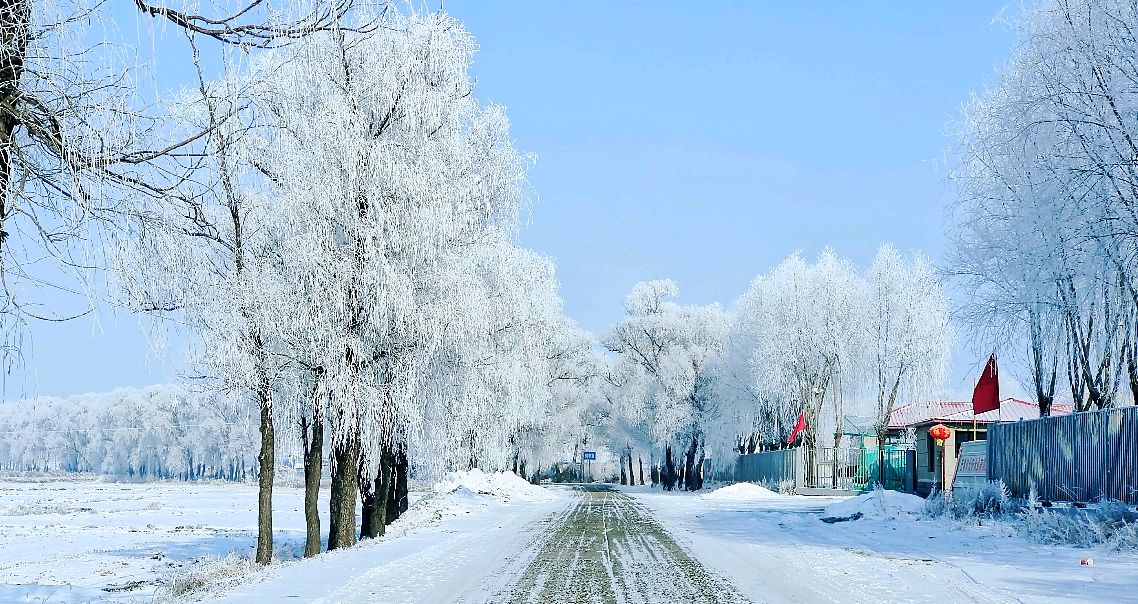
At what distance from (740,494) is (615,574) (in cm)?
3313

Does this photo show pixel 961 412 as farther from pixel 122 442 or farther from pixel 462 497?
pixel 122 442

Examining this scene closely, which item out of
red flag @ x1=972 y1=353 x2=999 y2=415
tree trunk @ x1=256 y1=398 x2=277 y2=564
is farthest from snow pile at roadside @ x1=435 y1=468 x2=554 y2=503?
tree trunk @ x1=256 y1=398 x2=277 y2=564

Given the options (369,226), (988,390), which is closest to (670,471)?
(988,390)

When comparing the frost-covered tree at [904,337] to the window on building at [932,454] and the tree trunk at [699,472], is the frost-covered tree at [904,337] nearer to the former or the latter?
the window on building at [932,454]

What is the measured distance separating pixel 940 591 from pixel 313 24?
8134 mm

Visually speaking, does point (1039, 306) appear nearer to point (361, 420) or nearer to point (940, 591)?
point (940, 591)

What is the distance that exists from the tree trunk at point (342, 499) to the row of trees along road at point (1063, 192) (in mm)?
11706

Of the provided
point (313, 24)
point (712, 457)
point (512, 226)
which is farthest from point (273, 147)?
point (712, 457)

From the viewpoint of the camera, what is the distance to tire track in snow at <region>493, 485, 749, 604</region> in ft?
31.3

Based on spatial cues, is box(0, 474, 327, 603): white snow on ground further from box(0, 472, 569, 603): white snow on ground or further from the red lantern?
the red lantern

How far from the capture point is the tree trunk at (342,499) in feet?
55.2

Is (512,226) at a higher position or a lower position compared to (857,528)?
higher

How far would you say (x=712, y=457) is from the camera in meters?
64.1

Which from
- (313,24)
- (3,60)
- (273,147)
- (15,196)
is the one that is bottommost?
(15,196)
